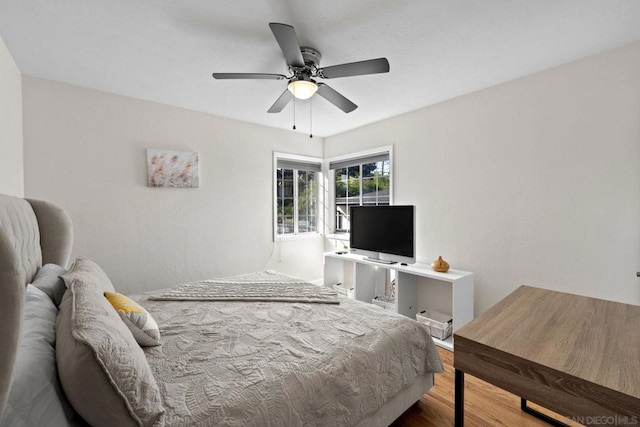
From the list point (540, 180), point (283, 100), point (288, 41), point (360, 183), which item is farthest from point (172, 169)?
point (540, 180)

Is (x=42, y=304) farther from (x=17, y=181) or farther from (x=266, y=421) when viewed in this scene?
(x=17, y=181)

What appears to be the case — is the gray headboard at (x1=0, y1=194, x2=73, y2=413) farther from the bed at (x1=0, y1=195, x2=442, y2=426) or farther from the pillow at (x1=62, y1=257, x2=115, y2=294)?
the pillow at (x1=62, y1=257, x2=115, y2=294)

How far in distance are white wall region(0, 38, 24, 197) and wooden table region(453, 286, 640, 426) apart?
2.94 meters

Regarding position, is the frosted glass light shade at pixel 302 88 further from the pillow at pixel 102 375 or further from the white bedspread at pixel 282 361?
the pillow at pixel 102 375

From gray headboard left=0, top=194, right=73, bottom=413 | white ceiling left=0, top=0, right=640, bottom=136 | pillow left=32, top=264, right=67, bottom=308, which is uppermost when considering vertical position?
white ceiling left=0, top=0, right=640, bottom=136

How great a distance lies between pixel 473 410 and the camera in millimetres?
1804

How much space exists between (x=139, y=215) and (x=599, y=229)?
4.17 m

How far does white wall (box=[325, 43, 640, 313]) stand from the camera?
207cm

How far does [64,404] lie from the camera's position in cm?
75

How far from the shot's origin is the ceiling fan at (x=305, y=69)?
5.38ft

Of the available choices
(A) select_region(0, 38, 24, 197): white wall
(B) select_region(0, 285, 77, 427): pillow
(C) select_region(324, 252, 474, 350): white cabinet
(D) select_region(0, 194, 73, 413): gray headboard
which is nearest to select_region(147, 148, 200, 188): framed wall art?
(A) select_region(0, 38, 24, 197): white wall

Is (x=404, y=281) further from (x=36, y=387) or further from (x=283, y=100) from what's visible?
(x=36, y=387)

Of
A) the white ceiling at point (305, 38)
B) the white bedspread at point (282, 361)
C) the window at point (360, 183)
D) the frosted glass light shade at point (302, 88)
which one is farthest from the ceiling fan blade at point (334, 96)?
the white bedspread at point (282, 361)

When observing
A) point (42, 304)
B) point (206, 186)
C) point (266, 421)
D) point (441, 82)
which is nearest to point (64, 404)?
point (42, 304)
